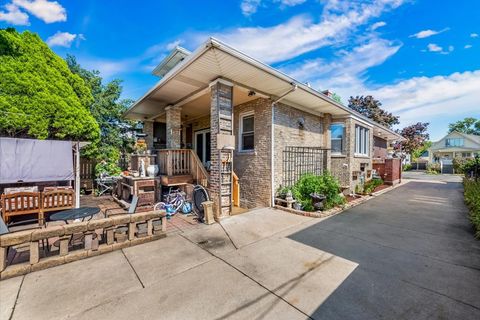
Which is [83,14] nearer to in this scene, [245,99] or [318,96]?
[245,99]

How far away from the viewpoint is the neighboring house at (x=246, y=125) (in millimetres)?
5559

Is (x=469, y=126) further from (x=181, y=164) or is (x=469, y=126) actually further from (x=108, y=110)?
(x=108, y=110)

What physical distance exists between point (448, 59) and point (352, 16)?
722cm

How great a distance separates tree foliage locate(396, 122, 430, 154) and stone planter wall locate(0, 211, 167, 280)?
31.9m

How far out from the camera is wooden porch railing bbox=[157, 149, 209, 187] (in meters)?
6.98

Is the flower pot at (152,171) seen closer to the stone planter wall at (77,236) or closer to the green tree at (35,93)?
the stone planter wall at (77,236)

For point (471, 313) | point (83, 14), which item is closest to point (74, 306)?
point (471, 313)

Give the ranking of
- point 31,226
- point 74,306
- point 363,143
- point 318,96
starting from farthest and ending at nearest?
point 363,143 < point 318,96 < point 31,226 < point 74,306

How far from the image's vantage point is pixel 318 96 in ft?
23.6

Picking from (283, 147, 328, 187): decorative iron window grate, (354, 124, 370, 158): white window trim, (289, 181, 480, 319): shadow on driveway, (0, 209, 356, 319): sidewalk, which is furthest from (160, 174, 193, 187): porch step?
(354, 124, 370, 158): white window trim

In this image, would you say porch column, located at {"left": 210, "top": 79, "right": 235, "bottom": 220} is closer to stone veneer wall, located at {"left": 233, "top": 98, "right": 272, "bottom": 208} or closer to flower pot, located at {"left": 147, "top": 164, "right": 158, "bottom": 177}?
stone veneer wall, located at {"left": 233, "top": 98, "right": 272, "bottom": 208}

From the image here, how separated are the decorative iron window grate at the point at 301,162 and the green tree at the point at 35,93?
8615mm

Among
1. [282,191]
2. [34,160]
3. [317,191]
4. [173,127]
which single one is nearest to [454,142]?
[317,191]

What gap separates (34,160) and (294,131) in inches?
316
